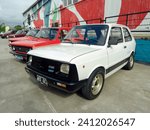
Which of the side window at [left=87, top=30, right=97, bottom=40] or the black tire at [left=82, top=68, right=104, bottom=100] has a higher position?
the side window at [left=87, top=30, right=97, bottom=40]

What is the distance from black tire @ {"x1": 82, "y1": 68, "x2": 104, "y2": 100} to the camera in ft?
9.48

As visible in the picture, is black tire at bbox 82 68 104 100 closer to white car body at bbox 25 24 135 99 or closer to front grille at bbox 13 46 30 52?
white car body at bbox 25 24 135 99

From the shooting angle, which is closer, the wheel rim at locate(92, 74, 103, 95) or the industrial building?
the wheel rim at locate(92, 74, 103, 95)

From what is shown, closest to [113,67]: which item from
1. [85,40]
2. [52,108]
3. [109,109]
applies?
[85,40]

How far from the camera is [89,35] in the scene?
13.0 ft

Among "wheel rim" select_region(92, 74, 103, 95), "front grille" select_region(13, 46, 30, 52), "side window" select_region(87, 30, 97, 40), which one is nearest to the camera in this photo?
"wheel rim" select_region(92, 74, 103, 95)

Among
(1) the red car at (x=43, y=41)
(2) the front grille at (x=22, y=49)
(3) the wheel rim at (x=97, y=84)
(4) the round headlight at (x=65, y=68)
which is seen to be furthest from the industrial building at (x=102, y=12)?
(4) the round headlight at (x=65, y=68)

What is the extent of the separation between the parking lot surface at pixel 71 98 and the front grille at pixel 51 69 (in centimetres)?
71

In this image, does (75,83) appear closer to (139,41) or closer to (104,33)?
(104,33)

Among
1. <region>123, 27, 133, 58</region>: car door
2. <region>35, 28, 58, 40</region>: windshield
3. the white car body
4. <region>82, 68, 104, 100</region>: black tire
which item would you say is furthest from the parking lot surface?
<region>35, 28, 58, 40</region>: windshield

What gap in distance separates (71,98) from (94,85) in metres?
0.66

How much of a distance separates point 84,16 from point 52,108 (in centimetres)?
1226

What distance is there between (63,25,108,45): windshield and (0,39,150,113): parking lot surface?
1.41 metres

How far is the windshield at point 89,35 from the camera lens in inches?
139
